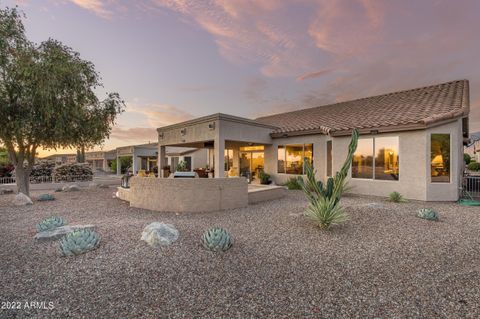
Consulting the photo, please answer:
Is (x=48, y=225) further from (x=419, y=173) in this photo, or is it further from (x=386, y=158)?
(x=419, y=173)

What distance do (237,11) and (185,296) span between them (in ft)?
38.5

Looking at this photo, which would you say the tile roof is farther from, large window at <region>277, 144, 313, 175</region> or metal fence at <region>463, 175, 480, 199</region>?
metal fence at <region>463, 175, 480, 199</region>

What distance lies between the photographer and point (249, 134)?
14367 millimetres

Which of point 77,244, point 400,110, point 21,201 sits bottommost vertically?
point 21,201

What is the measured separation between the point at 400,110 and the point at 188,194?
43.3 feet

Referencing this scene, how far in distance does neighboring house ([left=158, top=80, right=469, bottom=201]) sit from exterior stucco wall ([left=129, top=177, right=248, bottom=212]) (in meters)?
3.09

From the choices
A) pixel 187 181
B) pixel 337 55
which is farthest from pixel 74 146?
pixel 337 55

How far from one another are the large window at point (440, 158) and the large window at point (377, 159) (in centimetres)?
144

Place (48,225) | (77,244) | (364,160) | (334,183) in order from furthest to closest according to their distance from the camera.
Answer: (364,160), (334,183), (48,225), (77,244)

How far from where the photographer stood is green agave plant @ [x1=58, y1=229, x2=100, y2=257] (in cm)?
459

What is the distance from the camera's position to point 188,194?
340 inches

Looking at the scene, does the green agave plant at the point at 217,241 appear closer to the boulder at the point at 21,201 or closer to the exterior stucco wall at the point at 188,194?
the exterior stucco wall at the point at 188,194

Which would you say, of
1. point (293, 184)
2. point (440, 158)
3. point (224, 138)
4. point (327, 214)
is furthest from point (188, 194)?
point (440, 158)

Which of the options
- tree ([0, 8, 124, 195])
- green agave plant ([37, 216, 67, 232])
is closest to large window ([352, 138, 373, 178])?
green agave plant ([37, 216, 67, 232])
